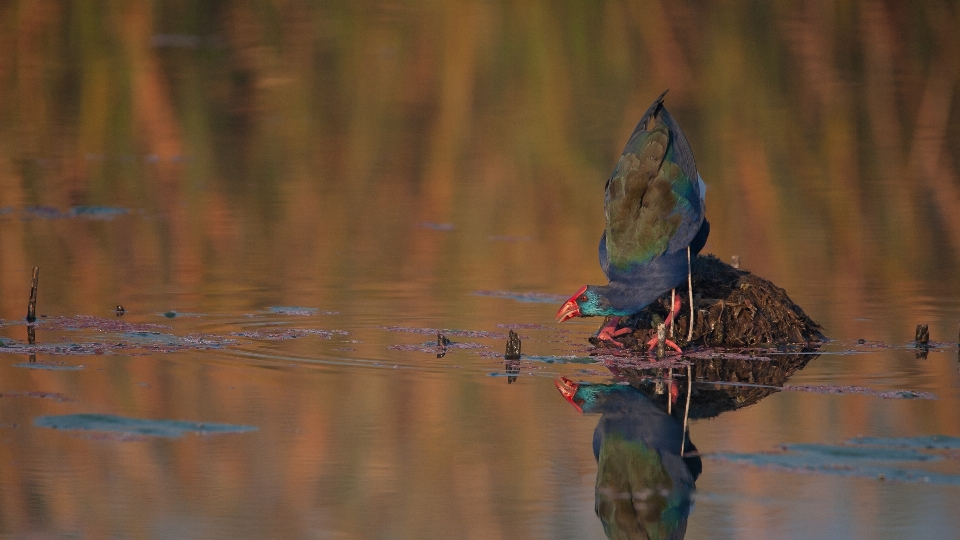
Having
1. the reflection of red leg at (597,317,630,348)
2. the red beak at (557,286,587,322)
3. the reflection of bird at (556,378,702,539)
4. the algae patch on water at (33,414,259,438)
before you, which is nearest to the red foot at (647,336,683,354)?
the reflection of red leg at (597,317,630,348)

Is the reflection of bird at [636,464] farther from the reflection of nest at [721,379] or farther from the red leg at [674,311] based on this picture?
the red leg at [674,311]

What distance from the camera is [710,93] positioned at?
21500 mm

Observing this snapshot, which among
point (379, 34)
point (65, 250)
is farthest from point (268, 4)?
point (65, 250)

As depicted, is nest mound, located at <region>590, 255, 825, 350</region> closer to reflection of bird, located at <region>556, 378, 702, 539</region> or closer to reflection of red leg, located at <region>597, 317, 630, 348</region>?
reflection of red leg, located at <region>597, 317, 630, 348</region>

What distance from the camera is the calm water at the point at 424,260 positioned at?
6.39 m

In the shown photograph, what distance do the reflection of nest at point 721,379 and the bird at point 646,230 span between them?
390 mm

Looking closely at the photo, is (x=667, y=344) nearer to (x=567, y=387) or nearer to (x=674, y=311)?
(x=674, y=311)

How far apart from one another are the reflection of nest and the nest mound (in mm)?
256

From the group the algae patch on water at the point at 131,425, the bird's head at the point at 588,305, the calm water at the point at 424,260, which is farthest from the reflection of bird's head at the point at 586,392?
the algae patch on water at the point at 131,425

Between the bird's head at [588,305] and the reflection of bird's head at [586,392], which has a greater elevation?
the bird's head at [588,305]

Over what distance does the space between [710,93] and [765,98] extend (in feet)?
2.71

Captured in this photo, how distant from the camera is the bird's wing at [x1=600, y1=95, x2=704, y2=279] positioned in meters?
9.13

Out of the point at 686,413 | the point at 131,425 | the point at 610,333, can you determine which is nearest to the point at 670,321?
the point at 610,333

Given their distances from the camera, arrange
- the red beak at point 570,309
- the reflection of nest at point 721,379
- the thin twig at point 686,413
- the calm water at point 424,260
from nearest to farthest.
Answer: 1. the calm water at point 424,260
2. the thin twig at point 686,413
3. the reflection of nest at point 721,379
4. the red beak at point 570,309
